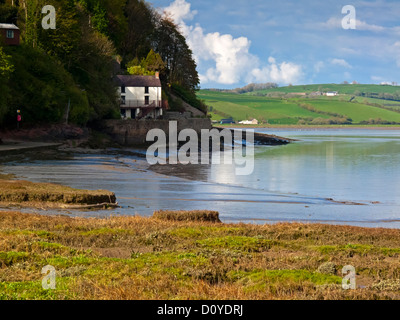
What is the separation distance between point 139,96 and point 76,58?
18.8 meters

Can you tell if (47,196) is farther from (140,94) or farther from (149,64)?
(149,64)

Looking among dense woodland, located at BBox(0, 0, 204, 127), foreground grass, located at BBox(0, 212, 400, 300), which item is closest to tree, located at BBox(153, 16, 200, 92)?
dense woodland, located at BBox(0, 0, 204, 127)

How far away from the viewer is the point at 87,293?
11.8 m

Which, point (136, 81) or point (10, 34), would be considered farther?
point (136, 81)

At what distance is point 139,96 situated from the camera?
303 ft

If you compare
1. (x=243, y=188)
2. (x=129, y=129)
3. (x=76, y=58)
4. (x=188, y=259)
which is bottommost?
(x=243, y=188)

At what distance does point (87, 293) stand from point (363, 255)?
8.69 metres

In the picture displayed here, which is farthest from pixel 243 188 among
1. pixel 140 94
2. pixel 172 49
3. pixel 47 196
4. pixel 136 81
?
pixel 172 49

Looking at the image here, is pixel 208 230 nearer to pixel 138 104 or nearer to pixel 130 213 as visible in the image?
pixel 130 213

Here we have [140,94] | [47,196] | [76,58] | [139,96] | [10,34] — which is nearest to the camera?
[47,196]

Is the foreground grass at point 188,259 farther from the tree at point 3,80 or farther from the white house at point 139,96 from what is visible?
the white house at point 139,96

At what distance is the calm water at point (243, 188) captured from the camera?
29766mm

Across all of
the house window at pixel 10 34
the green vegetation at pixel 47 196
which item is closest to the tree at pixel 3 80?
the house window at pixel 10 34

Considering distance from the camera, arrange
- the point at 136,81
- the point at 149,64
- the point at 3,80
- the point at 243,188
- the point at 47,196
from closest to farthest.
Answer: the point at 47,196 → the point at 243,188 → the point at 3,80 → the point at 136,81 → the point at 149,64
